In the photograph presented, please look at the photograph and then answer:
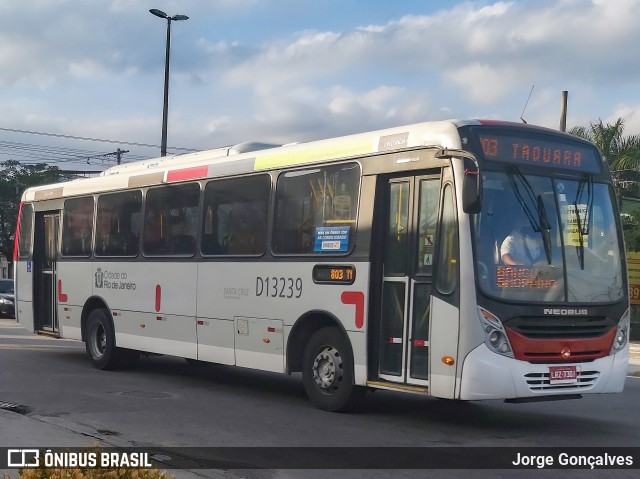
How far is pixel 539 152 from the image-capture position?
10.5m

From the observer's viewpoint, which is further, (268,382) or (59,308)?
A: (59,308)

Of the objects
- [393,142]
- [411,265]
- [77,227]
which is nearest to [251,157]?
[393,142]

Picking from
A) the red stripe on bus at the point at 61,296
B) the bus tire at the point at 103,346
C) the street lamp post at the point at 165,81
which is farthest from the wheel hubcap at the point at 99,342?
the street lamp post at the point at 165,81

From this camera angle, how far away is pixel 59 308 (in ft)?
57.2

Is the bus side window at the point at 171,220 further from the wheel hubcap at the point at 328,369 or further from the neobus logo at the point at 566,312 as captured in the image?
the neobus logo at the point at 566,312

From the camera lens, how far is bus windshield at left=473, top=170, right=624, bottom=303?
9.85 meters

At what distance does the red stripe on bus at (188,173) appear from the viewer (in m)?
13.9

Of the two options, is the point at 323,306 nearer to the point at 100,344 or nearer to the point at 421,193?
the point at 421,193

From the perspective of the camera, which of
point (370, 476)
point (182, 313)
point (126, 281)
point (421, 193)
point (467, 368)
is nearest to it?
point (370, 476)

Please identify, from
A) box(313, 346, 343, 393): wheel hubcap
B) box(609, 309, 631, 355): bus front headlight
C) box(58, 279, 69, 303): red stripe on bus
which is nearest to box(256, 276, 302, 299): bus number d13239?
box(313, 346, 343, 393): wheel hubcap

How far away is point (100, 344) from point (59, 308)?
1.64 metres

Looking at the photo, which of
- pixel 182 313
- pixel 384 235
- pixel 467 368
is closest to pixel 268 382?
pixel 182 313

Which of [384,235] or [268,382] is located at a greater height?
[384,235]

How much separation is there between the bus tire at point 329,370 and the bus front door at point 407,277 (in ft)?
1.83
